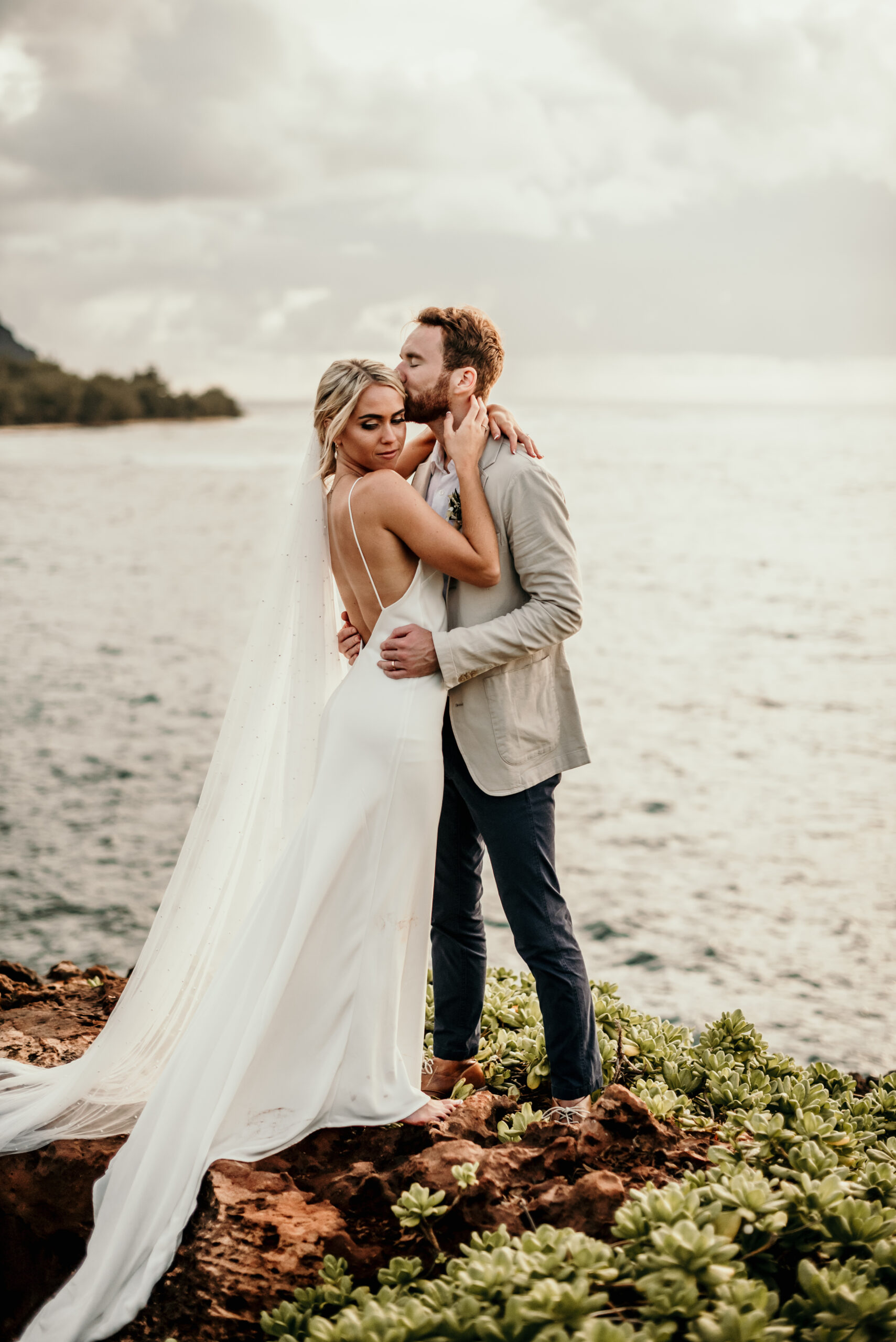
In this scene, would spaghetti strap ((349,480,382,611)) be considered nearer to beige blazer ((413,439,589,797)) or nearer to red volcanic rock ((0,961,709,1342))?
beige blazer ((413,439,589,797))

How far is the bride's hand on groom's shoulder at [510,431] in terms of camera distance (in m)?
3.40

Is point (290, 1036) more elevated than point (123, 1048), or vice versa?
point (290, 1036)

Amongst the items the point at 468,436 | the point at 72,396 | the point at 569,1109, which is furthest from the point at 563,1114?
the point at 72,396

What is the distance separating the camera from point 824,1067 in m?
4.07

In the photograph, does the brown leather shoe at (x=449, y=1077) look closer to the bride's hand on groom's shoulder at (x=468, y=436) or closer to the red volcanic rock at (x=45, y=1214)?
the red volcanic rock at (x=45, y=1214)

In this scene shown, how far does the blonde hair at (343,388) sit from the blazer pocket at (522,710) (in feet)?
2.96

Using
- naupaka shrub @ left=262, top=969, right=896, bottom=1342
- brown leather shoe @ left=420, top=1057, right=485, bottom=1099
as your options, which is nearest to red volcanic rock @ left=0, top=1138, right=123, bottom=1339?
naupaka shrub @ left=262, top=969, right=896, bottom=1342

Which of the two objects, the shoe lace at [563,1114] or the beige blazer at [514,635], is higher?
the beige blazer at [514,635]

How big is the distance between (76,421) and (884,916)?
50.4 m

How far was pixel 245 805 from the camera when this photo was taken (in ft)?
11.9

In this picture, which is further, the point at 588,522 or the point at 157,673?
the point at 588,522

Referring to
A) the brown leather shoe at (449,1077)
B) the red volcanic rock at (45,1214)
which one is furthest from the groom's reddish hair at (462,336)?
the red volcanic rock at (45,1214)

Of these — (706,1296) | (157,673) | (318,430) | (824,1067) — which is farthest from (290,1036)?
(157,673)

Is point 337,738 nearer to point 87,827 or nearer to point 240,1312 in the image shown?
point 240,1312
